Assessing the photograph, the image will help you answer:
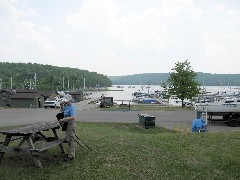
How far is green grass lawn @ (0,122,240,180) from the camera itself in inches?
327

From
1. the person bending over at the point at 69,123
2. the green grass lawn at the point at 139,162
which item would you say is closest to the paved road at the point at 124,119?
the green grass lawn at the point at 139,162

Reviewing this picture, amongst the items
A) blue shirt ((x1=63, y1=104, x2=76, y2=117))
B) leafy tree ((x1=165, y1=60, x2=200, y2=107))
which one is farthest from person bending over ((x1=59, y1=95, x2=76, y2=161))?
leafy tree ((x1=165, y1=60, x2=200, y2=107))

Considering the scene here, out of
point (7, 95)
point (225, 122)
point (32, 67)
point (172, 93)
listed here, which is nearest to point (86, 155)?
point (225, 122)

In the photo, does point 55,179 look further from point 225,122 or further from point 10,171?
point 225,122

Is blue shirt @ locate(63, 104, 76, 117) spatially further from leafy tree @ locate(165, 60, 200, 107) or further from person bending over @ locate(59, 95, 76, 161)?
leafy tree @ locate(165, 60, 200, 107)

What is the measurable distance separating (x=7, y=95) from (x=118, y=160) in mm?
46962

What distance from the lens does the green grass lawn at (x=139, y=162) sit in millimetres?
8312

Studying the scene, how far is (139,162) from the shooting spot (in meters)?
9.26

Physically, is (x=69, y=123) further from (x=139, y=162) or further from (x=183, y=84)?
(x=183, y=84)

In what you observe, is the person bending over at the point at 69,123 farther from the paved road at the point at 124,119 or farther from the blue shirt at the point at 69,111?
the paved road at the point at 124,119

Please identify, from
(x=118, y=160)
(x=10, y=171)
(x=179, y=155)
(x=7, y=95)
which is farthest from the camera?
(x=7, y=95)

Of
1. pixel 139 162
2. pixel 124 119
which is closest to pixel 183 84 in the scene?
pixel 124 119

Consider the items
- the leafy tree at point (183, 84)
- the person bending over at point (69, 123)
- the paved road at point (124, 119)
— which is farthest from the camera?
the leafy tree at point (183, 84)

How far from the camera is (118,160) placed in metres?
9.40
